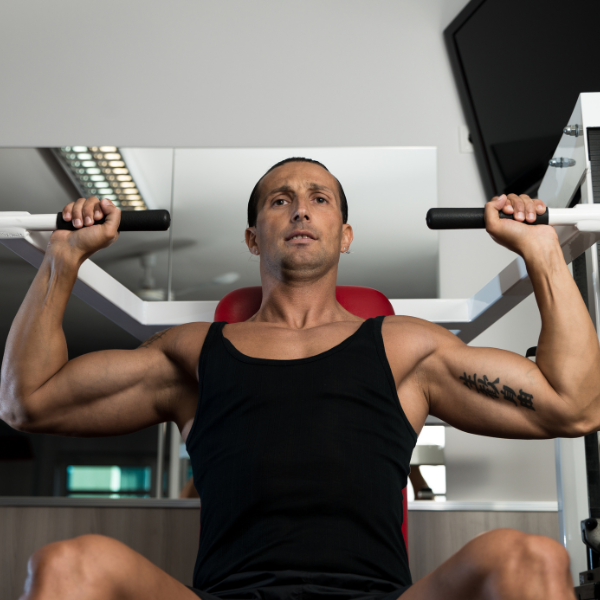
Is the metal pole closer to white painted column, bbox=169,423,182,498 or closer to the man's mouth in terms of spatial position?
white painted column, bbox=169,423,182,498

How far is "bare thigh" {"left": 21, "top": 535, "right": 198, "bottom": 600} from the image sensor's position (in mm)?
839

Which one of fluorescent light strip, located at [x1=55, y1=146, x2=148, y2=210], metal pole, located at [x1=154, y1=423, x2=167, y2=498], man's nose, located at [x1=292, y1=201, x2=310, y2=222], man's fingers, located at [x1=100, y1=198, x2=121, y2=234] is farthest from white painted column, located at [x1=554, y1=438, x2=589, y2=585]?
fluorescent light strip, located at [x1=55, y1=146, x2=148, y2=210]

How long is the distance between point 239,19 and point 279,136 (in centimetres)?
60

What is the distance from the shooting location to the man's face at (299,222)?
1643mm

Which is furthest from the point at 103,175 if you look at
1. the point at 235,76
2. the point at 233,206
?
the point at 235,76

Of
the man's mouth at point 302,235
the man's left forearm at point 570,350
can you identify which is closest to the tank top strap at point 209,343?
the man's mouth at point 302,235

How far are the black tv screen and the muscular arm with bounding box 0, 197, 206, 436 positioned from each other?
1649 mm

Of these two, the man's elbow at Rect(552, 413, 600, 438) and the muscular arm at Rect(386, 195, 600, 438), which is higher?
the muscular arm at Rect(386, 195, 600, 438)

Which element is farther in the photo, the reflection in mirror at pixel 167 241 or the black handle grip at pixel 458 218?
the reflection in mirror at pixel 167 241

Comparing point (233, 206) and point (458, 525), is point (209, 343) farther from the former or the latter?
point (233, 206)

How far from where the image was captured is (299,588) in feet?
3.60

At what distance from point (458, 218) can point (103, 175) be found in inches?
72.6

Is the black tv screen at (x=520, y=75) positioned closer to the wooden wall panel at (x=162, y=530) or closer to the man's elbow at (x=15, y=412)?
the wooden wall panel at (x=162, y=530)

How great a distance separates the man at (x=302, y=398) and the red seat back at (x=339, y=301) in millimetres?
118
